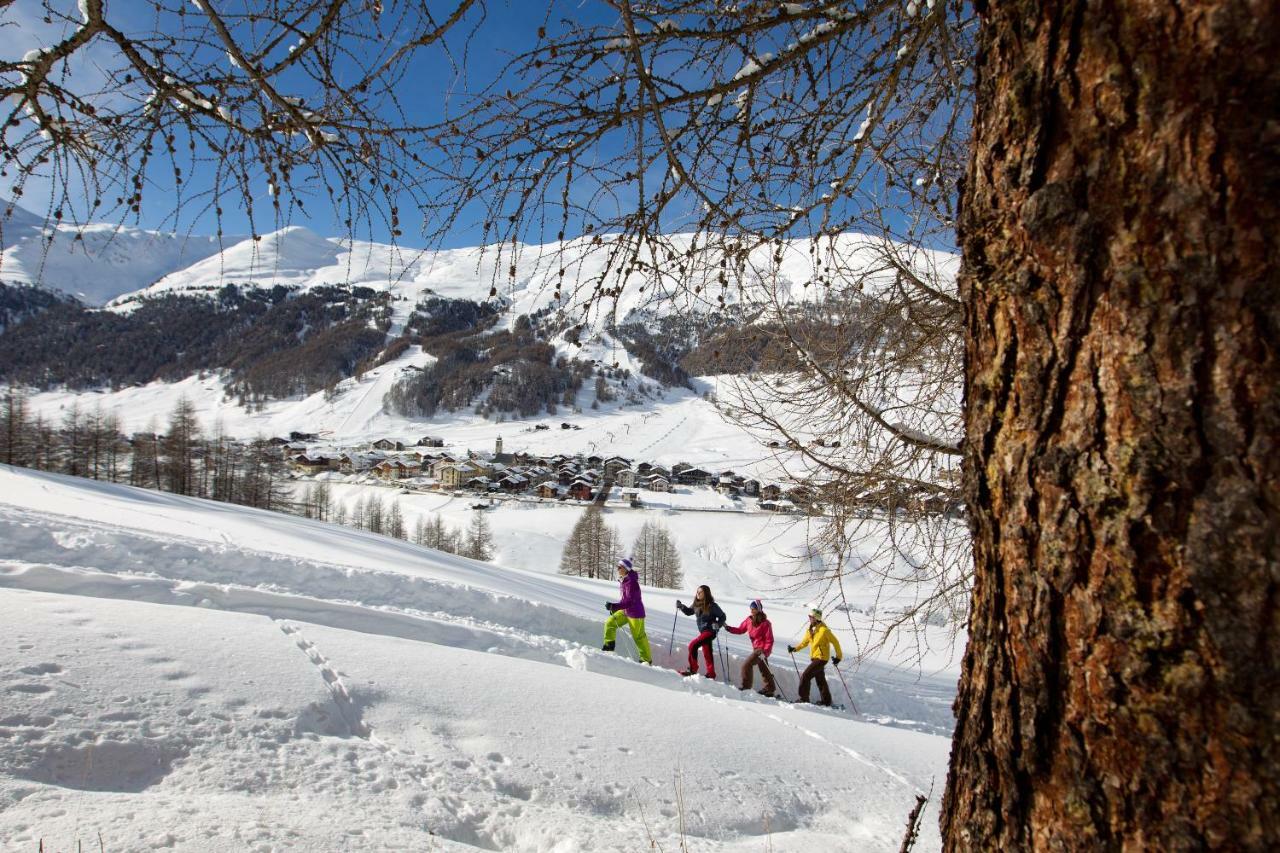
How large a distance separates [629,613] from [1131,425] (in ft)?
28.4

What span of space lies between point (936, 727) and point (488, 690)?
7192mm

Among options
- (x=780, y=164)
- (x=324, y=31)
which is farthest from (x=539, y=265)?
(x=780, y=164)

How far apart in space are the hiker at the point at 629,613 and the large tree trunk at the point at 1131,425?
26.4ft

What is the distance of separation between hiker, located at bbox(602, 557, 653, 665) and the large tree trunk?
805cm

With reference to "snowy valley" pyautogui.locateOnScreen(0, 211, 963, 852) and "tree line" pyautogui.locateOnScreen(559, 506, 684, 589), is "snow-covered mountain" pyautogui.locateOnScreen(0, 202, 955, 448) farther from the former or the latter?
"tree line" pyautogui.locateOnScreen(559, 506, 684, 589)

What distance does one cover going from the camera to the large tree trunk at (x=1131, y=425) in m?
0.79

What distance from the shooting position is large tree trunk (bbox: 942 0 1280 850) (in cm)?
79

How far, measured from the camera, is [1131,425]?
882 millimetres

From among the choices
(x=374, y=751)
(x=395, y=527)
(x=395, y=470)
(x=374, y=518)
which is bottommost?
(x=395, y=527)

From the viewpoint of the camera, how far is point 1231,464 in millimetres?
804

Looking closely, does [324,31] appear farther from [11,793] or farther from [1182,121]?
[11,793]

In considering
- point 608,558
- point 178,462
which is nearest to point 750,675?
point 608,558

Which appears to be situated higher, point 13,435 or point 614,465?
point 13,435

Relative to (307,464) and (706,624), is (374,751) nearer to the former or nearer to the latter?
(706,624)
